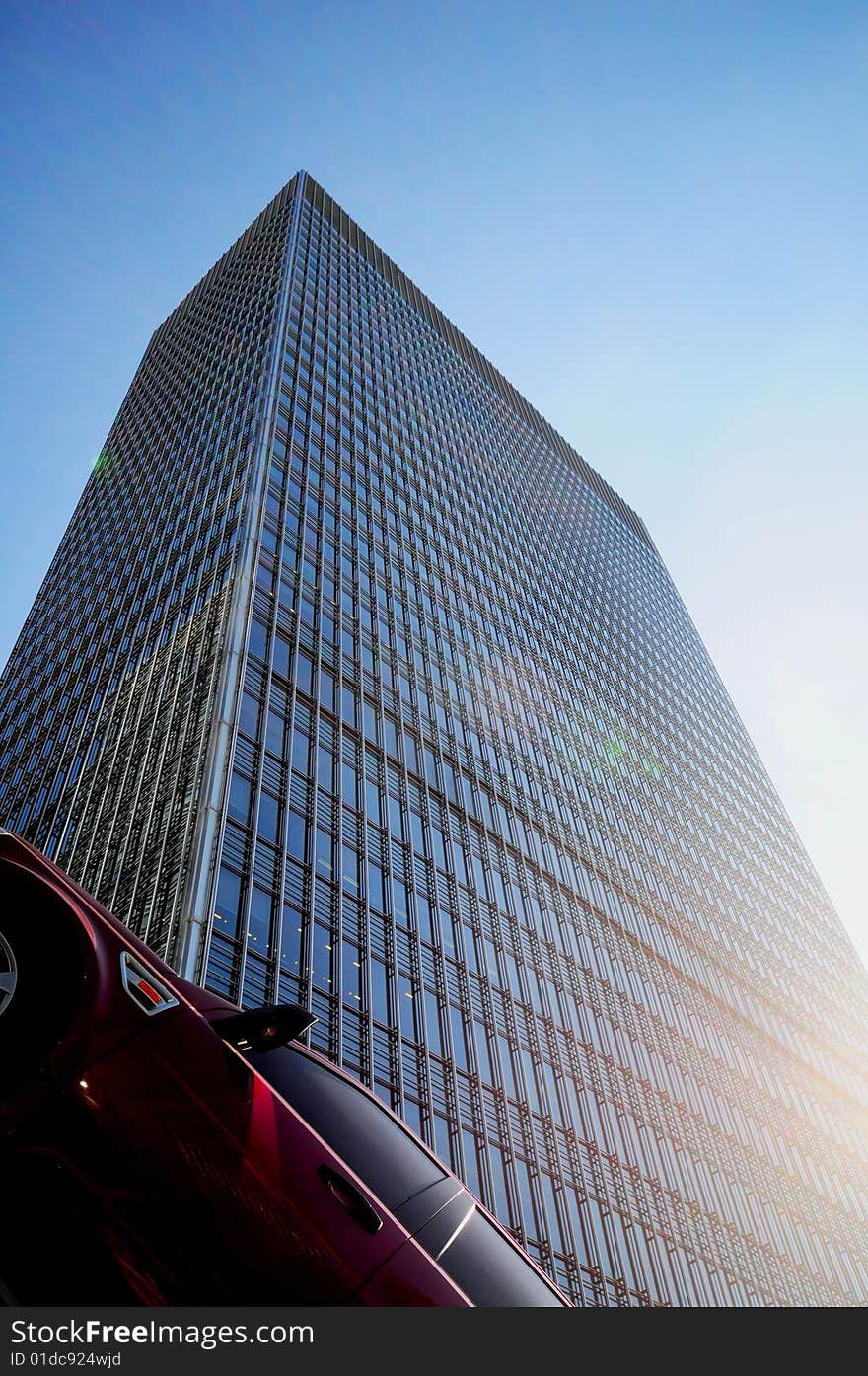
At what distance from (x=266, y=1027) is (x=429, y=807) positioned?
23.5 meters

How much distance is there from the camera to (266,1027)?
458 centimetres

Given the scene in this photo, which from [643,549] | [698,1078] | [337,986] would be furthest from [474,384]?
[337,986]

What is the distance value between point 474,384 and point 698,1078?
166 ft

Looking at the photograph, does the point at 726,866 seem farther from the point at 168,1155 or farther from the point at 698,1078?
the point at 168,1155

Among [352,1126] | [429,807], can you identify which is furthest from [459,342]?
[352,1126]

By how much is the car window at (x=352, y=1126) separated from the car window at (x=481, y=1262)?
23 cm

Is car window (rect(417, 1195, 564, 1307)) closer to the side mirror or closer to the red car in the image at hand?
the red car

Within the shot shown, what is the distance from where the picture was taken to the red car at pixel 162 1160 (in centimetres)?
361

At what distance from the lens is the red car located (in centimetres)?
361

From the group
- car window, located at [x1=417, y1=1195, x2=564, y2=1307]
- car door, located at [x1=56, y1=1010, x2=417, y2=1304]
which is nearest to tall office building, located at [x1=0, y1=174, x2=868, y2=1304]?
car window, located at [x1=417, y1=1195, x2=564, y2=1307]

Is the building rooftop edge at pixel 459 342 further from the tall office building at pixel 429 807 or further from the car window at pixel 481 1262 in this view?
the car window at pixel 481 1262

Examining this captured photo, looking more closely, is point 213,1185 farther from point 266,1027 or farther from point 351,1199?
point 266,1027

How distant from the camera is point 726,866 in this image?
5112 centimetres
